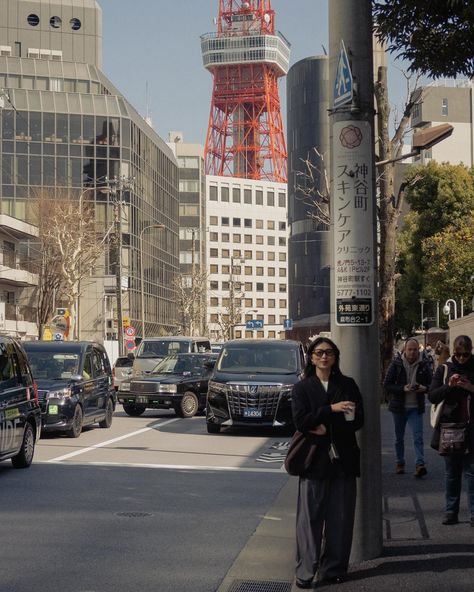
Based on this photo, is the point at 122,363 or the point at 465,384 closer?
the point at 465,384

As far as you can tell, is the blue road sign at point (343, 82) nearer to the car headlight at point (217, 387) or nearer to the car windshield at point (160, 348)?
the car headlight at point (217, 387)

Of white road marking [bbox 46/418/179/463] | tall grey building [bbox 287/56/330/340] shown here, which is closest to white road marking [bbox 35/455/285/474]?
white road marking [bbox 46/418/179/463]

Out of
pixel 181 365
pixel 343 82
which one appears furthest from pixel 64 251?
pixel 343 82

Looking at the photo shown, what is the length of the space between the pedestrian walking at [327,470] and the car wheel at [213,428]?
597 inches

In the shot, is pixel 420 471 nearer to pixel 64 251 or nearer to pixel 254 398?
pixel 254 398

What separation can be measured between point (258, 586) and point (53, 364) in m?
15.0

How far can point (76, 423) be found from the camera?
69.6ft

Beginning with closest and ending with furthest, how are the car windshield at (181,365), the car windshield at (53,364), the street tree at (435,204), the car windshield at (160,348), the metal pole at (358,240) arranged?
1. the metal pole at (358,240)
2. the car windshield at (53,364)
3. the car windshield at (181,365)
4. the car windshield at (160,348)
5. the street tree at (435,204)

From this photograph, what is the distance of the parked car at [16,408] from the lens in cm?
1434

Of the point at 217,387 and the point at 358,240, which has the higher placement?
the point at 358,240

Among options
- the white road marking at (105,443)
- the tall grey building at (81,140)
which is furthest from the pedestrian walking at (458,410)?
the tall grey building at (81,140)

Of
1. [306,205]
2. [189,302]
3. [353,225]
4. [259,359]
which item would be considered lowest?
[259,359]

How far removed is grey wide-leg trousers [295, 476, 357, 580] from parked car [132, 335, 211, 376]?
28099 millimetres

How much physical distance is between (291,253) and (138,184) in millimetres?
61348
